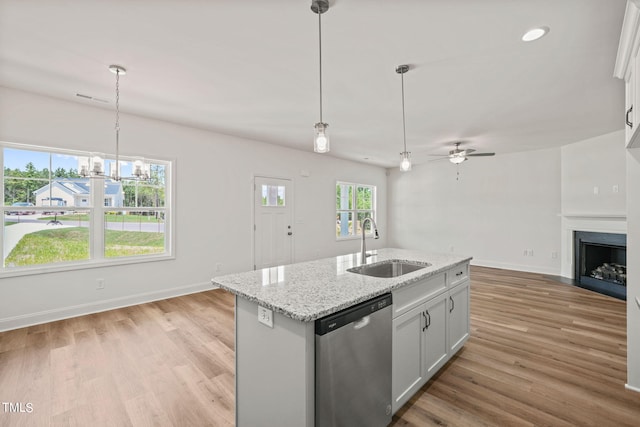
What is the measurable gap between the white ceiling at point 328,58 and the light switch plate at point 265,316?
1856mm

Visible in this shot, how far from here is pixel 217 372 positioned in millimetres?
2299

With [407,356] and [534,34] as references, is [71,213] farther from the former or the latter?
[534,34]

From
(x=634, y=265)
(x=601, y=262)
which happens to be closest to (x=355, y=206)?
(x=601, y=262)

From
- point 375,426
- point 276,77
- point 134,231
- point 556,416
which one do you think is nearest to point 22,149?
point 134,231

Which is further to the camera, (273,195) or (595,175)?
(273,195)

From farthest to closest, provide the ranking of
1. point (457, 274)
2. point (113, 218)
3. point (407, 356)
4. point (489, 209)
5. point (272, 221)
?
point (489, 209) → point (272, 221) → point (113, 218) → point (457, 274) → point (407, 356)

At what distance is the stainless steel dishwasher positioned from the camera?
50.9 inches

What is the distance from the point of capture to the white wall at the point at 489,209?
5.76 m

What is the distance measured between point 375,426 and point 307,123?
3665mm

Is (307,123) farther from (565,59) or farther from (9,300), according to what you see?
(9,300)

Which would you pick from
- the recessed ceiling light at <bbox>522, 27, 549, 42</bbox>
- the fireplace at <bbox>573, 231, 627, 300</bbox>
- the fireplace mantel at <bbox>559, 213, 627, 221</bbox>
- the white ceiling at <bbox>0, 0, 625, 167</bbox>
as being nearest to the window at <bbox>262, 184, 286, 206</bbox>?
the white ceiling at <bbox>0, 0, 625, 167</bbox>

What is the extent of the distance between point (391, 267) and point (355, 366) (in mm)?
1339

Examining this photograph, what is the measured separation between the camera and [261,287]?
1.65 meters

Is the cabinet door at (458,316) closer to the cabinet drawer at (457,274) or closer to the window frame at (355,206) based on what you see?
the cabinet drawer at (457,274)
